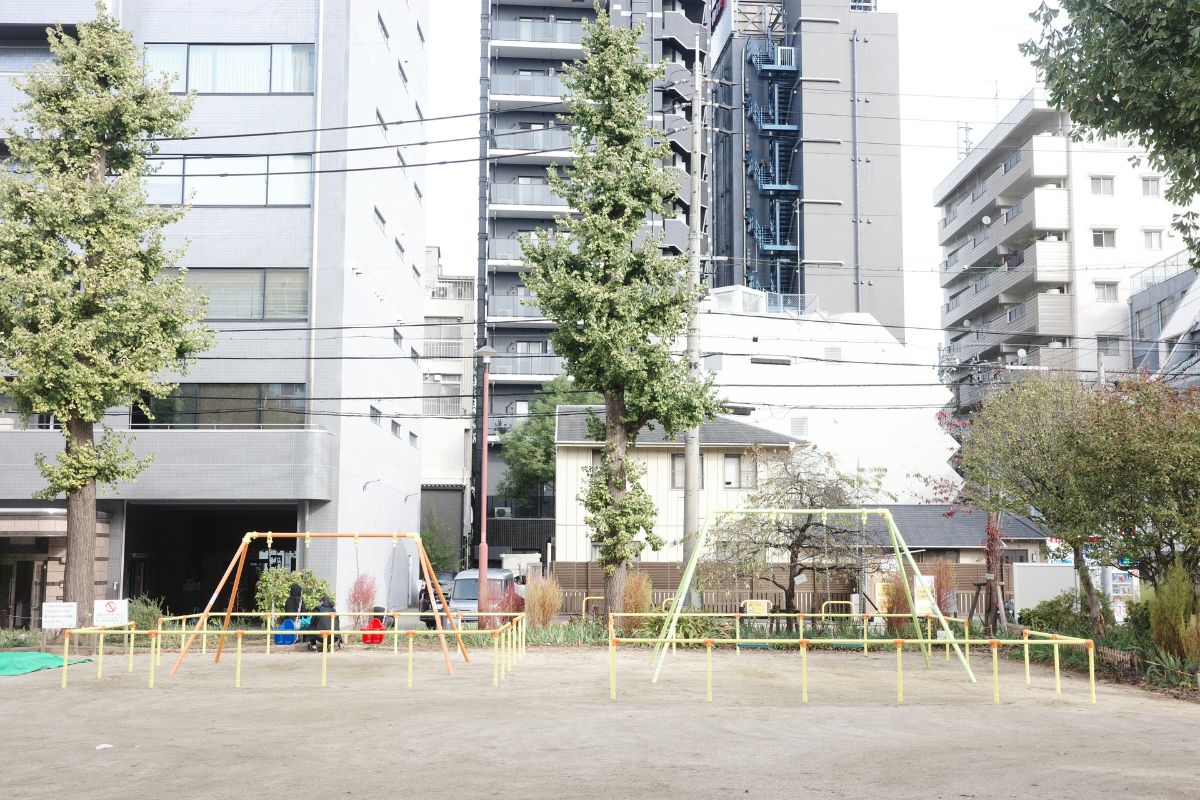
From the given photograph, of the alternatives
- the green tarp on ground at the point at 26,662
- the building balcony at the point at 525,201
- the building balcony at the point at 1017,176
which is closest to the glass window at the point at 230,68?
the green tarp on ground at the point at 26,662

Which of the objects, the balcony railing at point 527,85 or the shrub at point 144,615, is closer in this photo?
the shrub at point 144,615

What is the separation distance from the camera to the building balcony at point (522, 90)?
200 feet

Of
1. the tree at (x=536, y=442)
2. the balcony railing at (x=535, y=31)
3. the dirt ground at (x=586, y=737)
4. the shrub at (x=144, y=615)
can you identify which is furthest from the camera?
the balcony railing at (x=535, y=31)

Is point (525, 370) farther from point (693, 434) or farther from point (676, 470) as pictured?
point (693, 434)

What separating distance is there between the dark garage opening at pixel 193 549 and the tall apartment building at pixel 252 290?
13 centimetres

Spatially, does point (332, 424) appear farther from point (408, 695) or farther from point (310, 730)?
point (310, 730)

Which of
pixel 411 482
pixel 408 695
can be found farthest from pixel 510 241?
pixel 408 695

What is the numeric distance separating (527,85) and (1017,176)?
26.9m

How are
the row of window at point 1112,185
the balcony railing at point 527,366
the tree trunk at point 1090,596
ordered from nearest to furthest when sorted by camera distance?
1. the tree trunk at point 1090,596
2. the row of window at point 1112,185
3. the balcony railing at point 527,366

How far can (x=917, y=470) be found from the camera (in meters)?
54.1

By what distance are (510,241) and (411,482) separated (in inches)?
787

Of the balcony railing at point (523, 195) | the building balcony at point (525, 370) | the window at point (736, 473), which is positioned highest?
the balcony railing at point (523, 195)

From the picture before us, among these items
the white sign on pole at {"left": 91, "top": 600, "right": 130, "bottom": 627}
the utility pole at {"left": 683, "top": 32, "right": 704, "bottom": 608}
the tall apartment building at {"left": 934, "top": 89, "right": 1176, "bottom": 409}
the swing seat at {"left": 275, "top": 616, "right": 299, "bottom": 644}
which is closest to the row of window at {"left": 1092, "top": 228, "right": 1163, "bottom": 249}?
the tall apartment building at {"left": 934, "top": 89, "right": 1176, "bottom": 409}

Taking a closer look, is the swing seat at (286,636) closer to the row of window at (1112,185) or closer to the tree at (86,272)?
the tree at (86,272)
